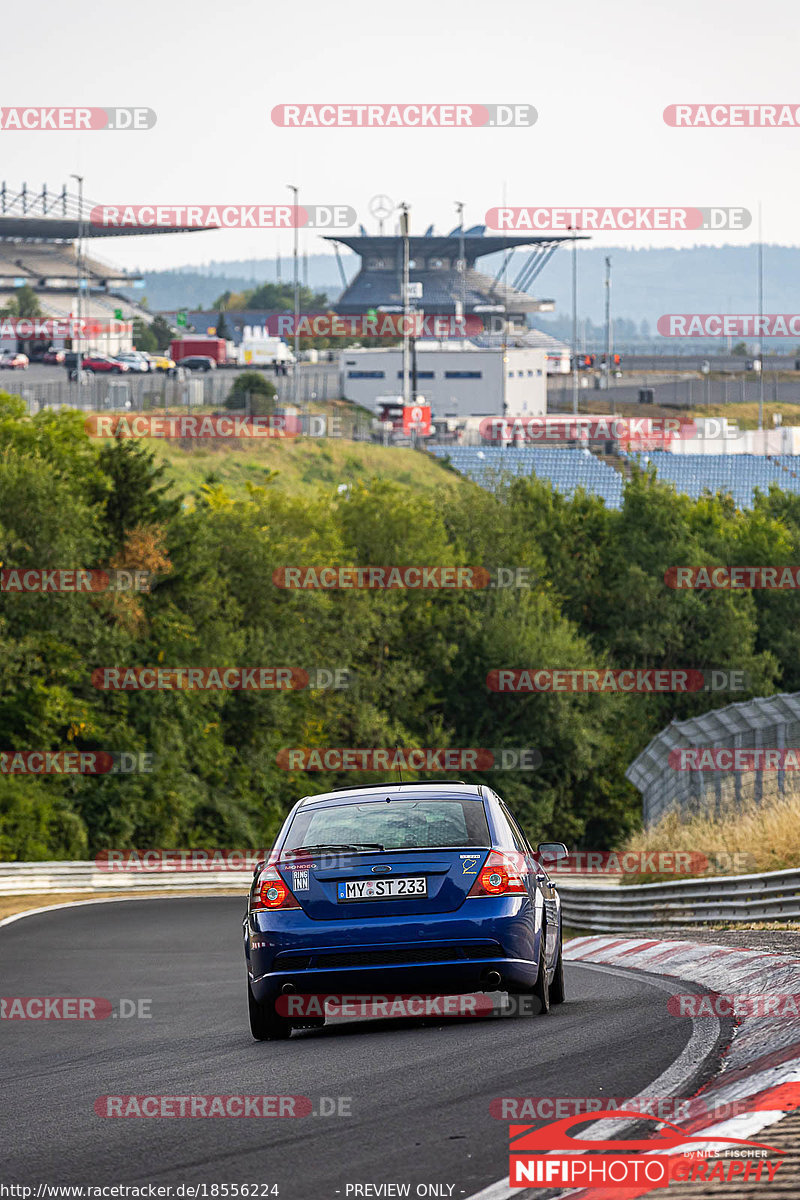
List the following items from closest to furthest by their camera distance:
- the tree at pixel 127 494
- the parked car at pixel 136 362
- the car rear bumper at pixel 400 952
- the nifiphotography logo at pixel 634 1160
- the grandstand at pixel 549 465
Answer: the nifiphotography logo at pixel 634 1160 < the car rear bumper at pixel 400 952 < the tree at pixel 127 494 < the grandstand at pixel 549 465 < the parked car at pixel 136 362

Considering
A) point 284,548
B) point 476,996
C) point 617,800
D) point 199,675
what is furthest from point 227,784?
point 476,996

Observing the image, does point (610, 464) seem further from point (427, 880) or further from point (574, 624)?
point (427, 880)

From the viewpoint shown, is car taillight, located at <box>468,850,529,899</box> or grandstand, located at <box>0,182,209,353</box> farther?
grandstand, located at <box>0,182,209,353</box>

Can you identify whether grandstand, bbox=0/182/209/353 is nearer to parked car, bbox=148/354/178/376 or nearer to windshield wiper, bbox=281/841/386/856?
parked car, bbox=148/354/178/376

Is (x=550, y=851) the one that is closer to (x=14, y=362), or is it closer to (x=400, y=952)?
(x=400, y=952)

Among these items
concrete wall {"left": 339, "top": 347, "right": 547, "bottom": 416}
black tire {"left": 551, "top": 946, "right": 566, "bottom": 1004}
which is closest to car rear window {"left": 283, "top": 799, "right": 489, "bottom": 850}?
black tire {"left": 551, "top": 946, "right": 566, "bottom": 1004}

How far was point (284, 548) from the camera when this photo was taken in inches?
2208

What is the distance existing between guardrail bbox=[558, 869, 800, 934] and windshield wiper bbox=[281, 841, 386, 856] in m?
7.53

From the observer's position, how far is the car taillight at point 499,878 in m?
8.65

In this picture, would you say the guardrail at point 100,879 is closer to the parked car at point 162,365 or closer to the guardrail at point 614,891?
the guardrail at point 614,891

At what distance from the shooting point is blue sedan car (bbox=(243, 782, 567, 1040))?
8.53 metres

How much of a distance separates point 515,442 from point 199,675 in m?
59.6

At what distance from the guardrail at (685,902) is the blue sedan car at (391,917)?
23.6ft

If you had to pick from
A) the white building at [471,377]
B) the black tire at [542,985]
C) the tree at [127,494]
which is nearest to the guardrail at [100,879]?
the tree at [127,494]
